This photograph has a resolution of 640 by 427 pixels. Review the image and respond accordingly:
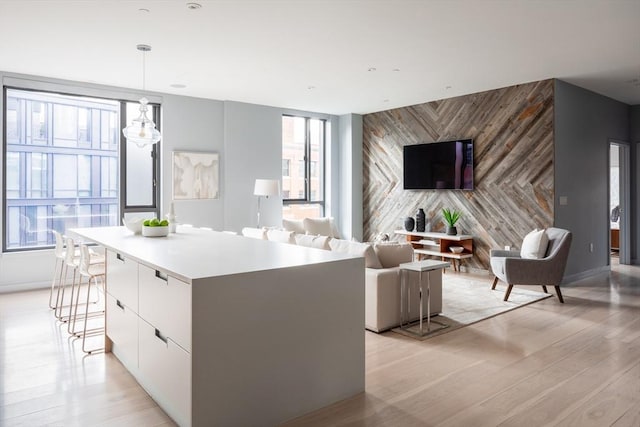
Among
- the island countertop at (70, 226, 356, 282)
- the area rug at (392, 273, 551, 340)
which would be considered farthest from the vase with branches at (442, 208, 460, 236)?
the island countertop at (70, 226, 356, 282)

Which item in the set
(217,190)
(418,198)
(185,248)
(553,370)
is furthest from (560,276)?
(217,190)

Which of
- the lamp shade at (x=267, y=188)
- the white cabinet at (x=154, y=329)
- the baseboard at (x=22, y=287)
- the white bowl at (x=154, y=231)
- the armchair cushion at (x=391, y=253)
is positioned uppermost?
the lamp shade at (x=267, y=188)

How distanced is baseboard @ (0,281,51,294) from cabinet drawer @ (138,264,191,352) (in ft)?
12.8

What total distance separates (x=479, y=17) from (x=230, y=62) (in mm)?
2699

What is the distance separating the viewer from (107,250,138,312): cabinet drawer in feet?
9.51

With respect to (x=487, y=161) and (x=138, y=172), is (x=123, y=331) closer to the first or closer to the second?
(x=138, y=172)

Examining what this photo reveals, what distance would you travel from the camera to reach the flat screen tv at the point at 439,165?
273 inches

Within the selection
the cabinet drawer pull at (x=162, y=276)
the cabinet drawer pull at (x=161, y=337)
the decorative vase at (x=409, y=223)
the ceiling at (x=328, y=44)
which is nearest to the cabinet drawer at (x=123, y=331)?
the cabinet drawer pull at (x=161, y=337)

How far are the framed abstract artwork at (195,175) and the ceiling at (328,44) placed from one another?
3.34 ft

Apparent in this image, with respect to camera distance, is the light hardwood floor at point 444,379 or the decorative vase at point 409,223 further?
the decorative vase at point 409,223

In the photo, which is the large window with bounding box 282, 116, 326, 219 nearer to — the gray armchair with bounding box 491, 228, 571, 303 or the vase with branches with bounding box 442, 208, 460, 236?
the vase with branches with bounding box 442, 208, 460, 236

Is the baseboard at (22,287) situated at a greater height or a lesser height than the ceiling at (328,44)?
lesser

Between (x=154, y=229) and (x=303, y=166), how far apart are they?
16.5 ft

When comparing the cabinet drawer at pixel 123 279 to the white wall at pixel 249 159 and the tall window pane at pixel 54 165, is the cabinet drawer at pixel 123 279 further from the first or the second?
the white wall at pixel 249 159
